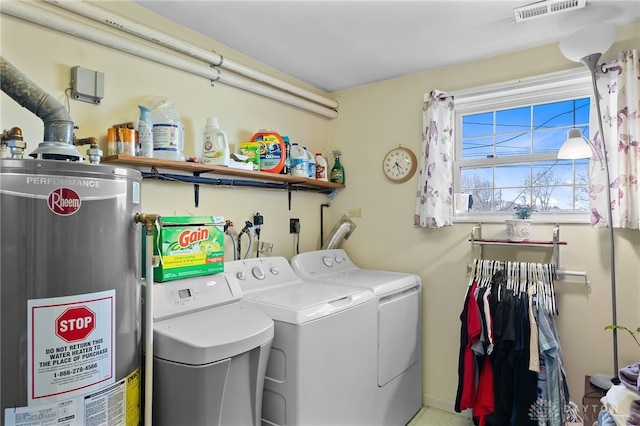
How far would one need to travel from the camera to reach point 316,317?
5.86ft

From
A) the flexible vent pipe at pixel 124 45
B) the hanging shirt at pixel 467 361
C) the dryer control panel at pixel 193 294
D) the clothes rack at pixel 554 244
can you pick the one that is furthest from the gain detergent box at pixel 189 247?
the clothes rack at pixel 554 244

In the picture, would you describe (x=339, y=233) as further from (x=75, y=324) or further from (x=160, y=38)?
(x=75, y=324)

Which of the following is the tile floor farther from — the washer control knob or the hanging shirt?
the washer control knob

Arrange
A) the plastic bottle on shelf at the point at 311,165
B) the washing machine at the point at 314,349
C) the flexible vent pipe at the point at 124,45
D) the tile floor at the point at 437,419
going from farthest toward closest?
1. the plastic bottle on shelf at the point at 311,165
2. the tile floor at the point at 437,419
3. the washing machine at the point at 314,349
4. the flexible vent pipe at the point at 124,45

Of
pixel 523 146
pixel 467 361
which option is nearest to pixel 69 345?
pixel 467 361

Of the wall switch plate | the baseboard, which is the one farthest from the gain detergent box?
the baseboard

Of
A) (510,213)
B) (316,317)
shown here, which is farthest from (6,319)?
(510,213)

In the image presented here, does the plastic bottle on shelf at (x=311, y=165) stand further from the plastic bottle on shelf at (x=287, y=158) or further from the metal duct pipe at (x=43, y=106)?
the metal duct pipe at (x=43, y=106)

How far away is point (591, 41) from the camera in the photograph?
1.90 meters

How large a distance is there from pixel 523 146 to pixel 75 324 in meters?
2.70

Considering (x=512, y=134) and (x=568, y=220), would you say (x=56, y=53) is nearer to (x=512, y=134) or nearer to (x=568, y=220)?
(x=512, y=134)

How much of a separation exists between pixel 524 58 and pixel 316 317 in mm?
2135

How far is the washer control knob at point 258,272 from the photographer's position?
223 cm

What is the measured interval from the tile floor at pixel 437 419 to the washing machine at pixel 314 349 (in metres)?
0.65
